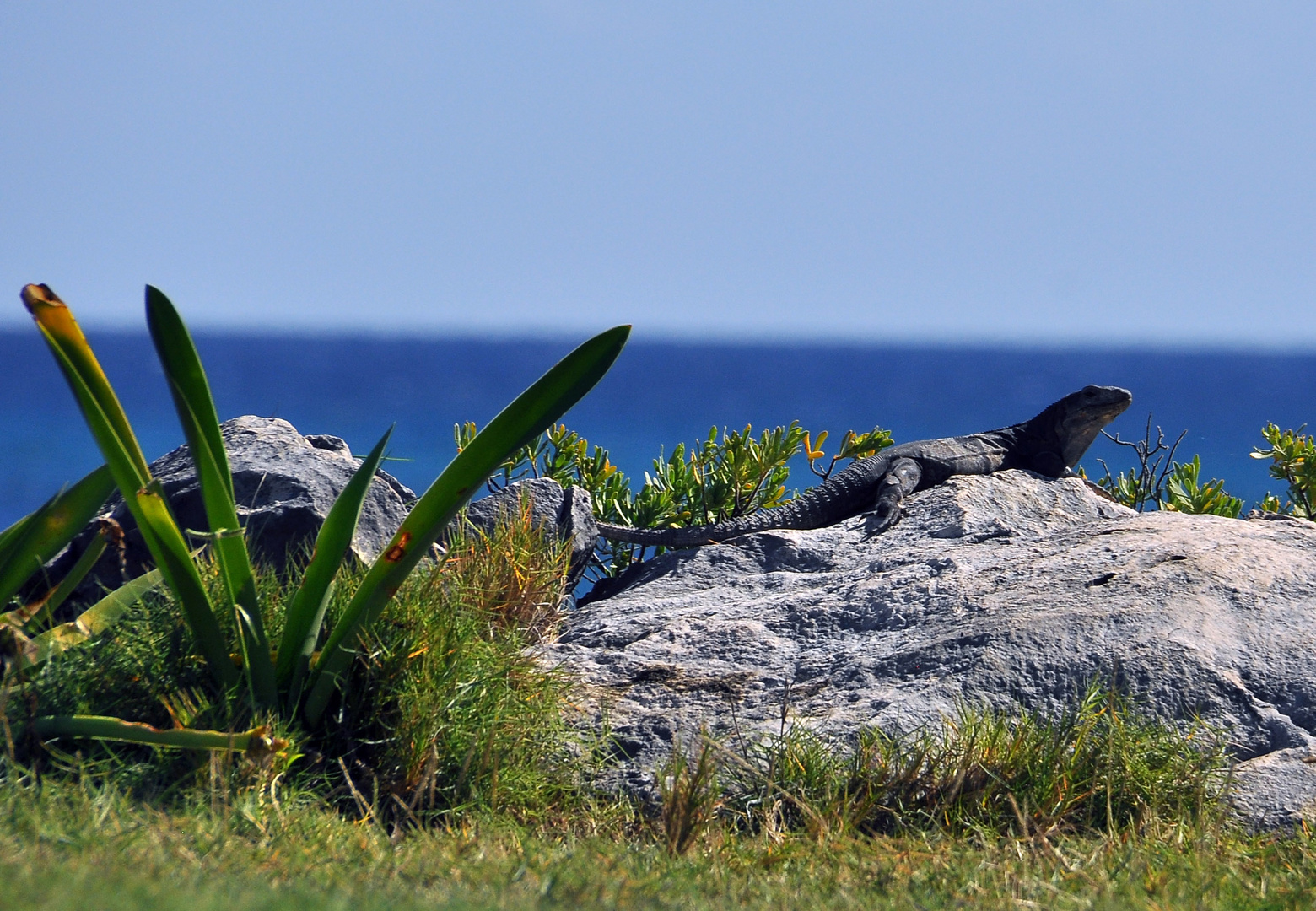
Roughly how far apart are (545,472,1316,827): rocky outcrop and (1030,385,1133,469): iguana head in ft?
6.08

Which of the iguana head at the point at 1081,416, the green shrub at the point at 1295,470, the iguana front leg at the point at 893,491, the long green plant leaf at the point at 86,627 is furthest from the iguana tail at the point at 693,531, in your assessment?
the green shrub at the point at 1295,470

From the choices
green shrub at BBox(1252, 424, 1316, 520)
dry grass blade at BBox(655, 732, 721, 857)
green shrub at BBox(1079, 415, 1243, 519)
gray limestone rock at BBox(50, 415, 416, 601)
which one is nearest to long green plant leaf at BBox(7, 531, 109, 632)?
gray limestone rock at BBox(50, 415, 416, 601)

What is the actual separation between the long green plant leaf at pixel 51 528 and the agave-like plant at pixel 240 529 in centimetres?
71

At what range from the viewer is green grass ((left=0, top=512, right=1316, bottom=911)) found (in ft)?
8.34

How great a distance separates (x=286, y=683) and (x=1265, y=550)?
4051mm

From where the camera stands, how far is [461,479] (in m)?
3.34

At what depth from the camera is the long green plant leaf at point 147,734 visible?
2992mm

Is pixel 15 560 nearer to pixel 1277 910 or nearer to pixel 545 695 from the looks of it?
pixel 545 695

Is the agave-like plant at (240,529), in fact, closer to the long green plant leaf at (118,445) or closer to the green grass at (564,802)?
the long green plant leaf at (118,445)

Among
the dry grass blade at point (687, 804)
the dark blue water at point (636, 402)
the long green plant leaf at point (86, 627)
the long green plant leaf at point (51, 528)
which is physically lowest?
the dark blue water at point (636, 402)

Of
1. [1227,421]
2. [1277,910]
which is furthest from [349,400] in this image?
[1277,910]

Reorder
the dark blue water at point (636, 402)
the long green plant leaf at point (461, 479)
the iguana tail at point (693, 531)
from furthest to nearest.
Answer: the dark blue water at point (636, 402), the iguana tail at point (693, 531), the long green plant leaf at point (461, 479)

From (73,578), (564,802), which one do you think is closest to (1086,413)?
(564,802)

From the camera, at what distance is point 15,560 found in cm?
381
